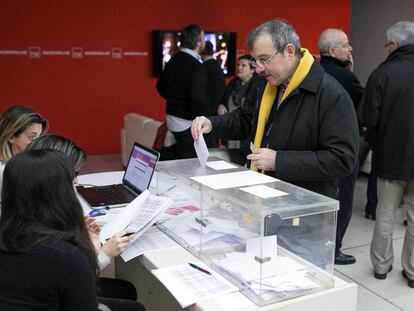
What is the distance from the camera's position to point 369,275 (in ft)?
11.3

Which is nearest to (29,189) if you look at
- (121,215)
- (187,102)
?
(121,215)

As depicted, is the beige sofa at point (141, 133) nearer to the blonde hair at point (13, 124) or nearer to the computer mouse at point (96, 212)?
the blonde hair at point (13, 124)

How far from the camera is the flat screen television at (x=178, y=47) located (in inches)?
Result: 271

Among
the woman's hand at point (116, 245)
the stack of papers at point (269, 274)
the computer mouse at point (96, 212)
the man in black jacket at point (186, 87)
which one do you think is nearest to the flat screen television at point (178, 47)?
the man in black jacket at point (186, 87)

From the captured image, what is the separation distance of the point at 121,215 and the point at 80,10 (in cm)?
512

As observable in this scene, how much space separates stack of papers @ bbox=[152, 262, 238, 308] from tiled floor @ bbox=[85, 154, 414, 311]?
4.63 ft

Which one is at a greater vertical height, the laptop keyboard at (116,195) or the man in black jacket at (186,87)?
the man in black jacket at (186,87)

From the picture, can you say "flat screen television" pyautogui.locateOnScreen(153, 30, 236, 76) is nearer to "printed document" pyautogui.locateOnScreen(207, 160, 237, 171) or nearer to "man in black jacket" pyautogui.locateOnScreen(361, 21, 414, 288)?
"man in black jacket" pyautogui.locateOnScreen(361, 21, 414, 288)

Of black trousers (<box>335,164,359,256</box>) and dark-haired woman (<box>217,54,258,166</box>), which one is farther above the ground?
dark-haired woman (<box>217,54,258,166</box>)

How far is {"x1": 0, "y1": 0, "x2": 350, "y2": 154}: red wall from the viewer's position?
624cm

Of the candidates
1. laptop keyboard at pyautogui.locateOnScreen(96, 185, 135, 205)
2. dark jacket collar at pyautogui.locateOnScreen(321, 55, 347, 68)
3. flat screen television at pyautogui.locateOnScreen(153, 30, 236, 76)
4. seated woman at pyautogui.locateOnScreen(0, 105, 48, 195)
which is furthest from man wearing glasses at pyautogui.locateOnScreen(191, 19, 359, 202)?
flat screen television at pyautogui.locateOnScreen(153, 30, 236, 76)

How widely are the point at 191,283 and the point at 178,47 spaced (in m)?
5.74

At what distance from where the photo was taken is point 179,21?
7086 millimetres

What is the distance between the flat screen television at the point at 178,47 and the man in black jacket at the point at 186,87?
2.38 m
